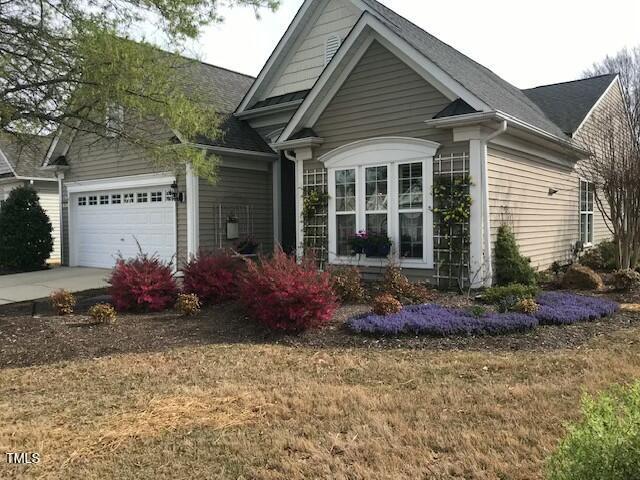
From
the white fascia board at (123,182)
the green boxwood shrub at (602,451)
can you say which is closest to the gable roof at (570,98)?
the white fascia board at (123,182)

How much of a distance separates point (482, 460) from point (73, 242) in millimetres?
16074

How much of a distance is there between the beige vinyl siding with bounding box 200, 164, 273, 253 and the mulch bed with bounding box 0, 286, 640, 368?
15.2 ft

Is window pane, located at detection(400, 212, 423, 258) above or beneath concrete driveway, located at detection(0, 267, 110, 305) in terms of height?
above

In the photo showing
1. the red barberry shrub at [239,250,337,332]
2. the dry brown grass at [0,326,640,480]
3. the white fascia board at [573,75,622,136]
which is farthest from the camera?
the white fascia board at [573,75,622,136]

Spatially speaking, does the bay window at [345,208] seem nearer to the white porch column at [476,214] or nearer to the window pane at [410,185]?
the window pane at [410,185]

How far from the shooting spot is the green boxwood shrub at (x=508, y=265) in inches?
390

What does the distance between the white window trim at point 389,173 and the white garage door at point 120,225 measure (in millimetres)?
4558

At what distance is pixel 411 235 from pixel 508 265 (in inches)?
74.1

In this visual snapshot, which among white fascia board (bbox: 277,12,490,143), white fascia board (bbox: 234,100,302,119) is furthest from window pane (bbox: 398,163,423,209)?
white fascia board (bbox: 234,100,302,119)

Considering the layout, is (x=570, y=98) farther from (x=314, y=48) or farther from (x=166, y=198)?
(x=166, y=198)

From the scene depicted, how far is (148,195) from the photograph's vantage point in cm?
1434

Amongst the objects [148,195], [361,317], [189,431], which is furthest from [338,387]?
[148,195]

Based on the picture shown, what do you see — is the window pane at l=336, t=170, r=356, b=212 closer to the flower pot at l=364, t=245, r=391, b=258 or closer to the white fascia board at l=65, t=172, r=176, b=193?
the flower pot at l=364, t=245, r=391, b=258

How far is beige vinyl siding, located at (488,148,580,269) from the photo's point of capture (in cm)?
1018
